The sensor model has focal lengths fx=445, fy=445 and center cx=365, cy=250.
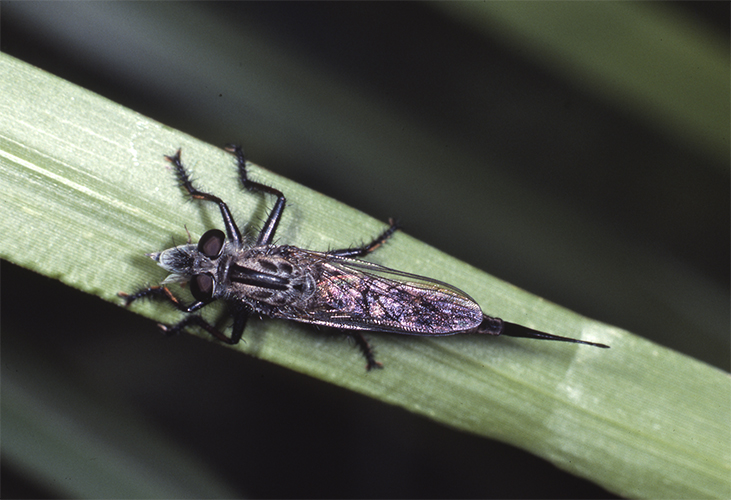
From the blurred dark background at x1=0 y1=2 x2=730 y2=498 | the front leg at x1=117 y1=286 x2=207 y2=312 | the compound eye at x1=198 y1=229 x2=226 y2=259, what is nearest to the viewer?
the front leg at x1=117 y1=286 x2=207 y2=312

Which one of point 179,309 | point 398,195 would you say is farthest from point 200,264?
point 398,195

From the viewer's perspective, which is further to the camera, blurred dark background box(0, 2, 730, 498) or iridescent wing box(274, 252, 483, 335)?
blurred dark background box(0, 2, 730, 498)

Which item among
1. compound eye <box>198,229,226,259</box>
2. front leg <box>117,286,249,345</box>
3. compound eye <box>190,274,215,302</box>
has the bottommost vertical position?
front leg <box>117,286,249,345</box>

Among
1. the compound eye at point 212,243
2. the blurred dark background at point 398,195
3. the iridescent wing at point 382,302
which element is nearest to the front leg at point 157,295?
the compound eye at point 212,243

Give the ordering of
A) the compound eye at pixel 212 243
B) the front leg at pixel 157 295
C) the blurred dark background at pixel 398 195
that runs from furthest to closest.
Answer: the blurred dark background at pixel 398 195 → the compound eye at pixel 212 243 → the front leg at pixel 157 295

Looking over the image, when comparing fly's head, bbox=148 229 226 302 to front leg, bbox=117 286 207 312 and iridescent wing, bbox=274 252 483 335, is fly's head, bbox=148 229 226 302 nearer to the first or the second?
front leg, bbox=117 286 207 312

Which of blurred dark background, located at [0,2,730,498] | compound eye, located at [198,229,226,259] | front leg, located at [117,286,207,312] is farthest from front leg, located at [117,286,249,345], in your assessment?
blurred dark background, located at [0,2,730,498]

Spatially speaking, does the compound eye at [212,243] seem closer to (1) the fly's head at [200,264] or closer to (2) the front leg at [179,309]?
(1) the fly's head at [200,264]

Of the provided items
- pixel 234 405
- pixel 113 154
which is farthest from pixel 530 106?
pixel 234 405
